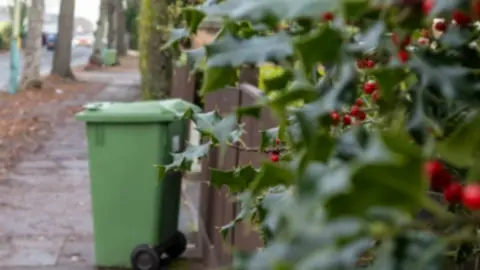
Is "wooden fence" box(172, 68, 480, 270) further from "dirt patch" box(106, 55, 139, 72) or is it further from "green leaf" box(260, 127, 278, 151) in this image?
"dirt patch" box(106, 55, 139, 72)

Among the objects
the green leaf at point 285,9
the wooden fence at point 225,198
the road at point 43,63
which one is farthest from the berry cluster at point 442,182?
the road at point 43,63

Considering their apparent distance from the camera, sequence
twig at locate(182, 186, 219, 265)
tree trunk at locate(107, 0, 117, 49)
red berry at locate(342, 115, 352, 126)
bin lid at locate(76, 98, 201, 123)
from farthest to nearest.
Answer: tree trunk at locate(107, 0, 117, 49) < bin lid at locate(76, 98, 201, 123) < twig at locate(182, 186, 219, 265) < red berry at locate(342, 115, 352, 126)

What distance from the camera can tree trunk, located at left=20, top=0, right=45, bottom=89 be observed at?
2288 centimetres

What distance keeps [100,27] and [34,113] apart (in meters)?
17.4

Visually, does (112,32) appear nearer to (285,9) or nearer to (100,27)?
(100,27)

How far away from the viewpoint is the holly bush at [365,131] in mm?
903

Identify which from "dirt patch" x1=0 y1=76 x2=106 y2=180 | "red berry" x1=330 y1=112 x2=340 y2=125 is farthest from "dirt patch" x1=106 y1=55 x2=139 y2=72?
"red berry" x1=330 y1=112 x2=340 y2=125

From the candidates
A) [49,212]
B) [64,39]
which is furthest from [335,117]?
[64,39]

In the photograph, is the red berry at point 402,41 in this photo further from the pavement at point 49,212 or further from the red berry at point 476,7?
the pavement at point 49,212

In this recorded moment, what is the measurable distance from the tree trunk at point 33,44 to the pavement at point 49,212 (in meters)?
8.91

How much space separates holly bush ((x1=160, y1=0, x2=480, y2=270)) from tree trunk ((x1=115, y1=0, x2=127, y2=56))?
41183 mm

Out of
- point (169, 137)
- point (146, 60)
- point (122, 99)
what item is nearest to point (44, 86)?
point (122, 99)

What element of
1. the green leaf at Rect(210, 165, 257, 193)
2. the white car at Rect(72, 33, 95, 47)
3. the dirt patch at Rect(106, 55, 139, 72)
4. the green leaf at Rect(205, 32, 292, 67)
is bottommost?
the white car at Rect(72, 33, 95, 47)

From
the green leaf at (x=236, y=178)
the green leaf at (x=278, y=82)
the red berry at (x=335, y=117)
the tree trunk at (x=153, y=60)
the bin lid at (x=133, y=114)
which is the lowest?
the tree trunk at (x=153, y=60)
